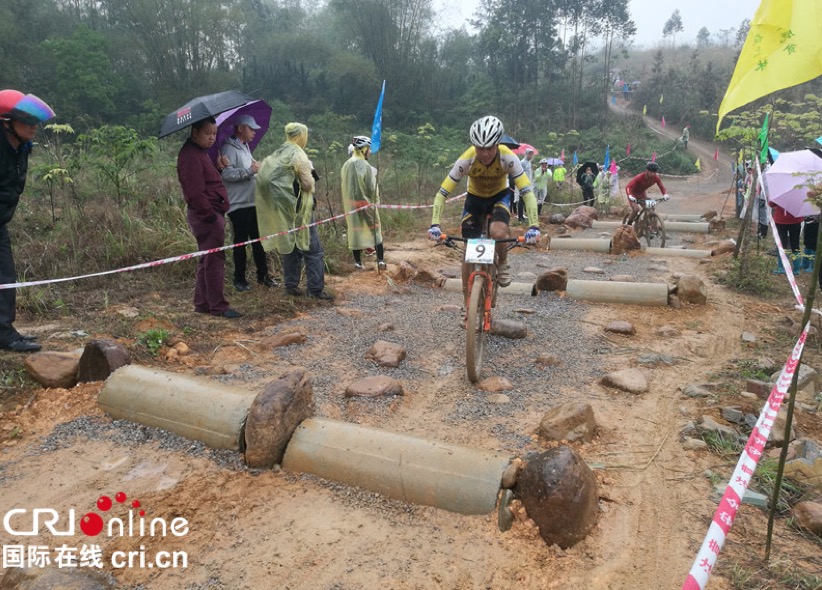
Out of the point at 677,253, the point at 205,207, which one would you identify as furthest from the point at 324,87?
the point at 205,207

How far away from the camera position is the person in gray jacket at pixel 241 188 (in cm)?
533

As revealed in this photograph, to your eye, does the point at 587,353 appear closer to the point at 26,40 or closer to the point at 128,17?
the point at 26,40

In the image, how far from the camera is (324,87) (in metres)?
31.3

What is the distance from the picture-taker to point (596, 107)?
36.0 metres

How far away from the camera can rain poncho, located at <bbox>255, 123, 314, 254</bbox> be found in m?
5.29

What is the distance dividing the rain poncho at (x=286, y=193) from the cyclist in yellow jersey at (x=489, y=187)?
65.2 inches

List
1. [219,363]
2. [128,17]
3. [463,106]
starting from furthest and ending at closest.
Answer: [463,106] → [128,17] → [219,363]

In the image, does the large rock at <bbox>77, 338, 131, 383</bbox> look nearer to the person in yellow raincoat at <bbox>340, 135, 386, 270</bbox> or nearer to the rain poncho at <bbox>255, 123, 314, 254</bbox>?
the rain poncho at <bbox>255, 123, 314, 254</bbox>

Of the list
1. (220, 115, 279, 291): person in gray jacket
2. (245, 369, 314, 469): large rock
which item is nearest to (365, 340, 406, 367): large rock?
(245, 369, 314, 469): large rock

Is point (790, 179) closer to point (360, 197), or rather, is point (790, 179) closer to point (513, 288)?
point (513, 288)

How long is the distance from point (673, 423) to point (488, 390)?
3.81ft

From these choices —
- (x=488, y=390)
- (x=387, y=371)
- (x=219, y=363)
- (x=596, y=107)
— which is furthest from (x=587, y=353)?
(x=596, y=107)

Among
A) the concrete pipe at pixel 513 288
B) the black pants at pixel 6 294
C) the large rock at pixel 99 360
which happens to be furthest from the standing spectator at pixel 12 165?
the concrete pipe at pixel 513 288

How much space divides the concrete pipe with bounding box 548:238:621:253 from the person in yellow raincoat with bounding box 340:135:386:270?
403 centimetres
